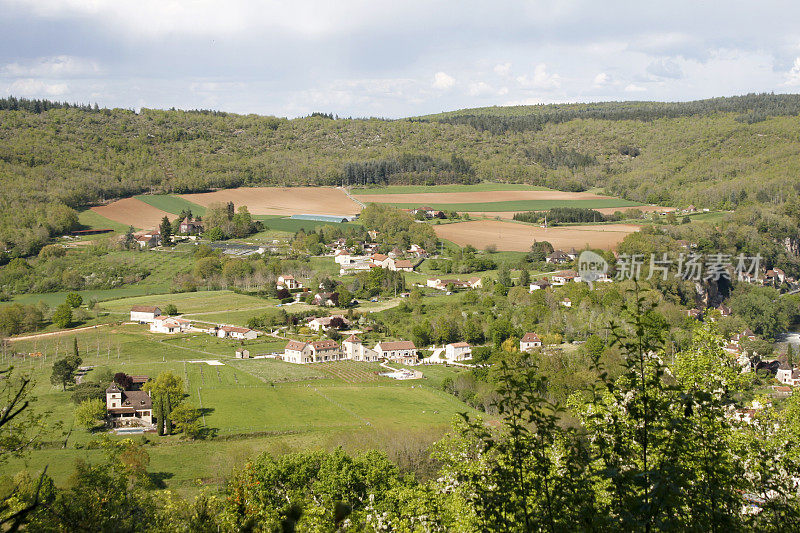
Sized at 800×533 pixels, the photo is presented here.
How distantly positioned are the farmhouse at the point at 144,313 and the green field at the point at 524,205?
41305mm

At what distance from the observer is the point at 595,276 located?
50469 mm

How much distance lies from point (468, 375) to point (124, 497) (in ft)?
71.4

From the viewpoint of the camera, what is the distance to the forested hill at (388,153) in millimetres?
79000

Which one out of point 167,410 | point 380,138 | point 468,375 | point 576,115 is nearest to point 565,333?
point 468,375

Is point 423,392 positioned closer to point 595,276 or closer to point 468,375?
point 468,375

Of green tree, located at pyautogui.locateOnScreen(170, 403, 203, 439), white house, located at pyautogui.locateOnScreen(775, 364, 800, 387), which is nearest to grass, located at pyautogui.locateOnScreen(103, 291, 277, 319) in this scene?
green tree, located at pyautogui.locateOnScreen(170, 403, 203, 439)

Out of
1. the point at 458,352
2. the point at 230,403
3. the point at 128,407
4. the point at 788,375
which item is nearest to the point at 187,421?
the point at 230,403

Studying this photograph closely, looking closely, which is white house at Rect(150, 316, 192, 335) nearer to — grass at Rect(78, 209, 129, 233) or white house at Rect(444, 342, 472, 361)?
white house at Rect(444, 342, 472, 361)

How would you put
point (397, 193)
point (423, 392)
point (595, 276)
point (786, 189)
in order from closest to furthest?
point (423, 392) → point (595, 276) → point (786, 189) → point (397, 193)

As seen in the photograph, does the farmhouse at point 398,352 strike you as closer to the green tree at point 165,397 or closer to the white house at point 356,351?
the white house at point 356,351

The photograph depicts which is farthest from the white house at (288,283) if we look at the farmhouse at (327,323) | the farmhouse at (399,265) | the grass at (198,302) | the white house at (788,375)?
the white house at (788,375)

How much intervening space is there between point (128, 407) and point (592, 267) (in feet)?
121

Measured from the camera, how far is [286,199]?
290 feet

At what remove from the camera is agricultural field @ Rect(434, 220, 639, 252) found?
2356 inches
